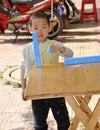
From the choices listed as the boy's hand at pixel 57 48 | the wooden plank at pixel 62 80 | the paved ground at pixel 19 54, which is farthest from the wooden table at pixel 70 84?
the paved ground at pixel 19 54

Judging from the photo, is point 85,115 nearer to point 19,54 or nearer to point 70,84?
point 70,84

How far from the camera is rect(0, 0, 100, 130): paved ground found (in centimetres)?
486

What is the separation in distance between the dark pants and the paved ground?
81 centimetres

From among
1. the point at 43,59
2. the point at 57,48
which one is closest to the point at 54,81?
the point at 57,48

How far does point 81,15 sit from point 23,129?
267 inches

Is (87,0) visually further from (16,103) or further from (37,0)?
(16,103)

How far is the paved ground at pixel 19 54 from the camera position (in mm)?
4863

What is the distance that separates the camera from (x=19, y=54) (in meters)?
8.11

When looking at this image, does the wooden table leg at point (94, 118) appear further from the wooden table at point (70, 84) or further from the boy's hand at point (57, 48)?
the boy's hand at point (57, 48)

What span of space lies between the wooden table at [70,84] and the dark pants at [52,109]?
17cm

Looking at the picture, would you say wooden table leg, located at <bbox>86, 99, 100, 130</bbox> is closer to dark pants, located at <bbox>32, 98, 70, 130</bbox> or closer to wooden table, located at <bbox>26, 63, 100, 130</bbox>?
wooden table, located at <bbox>26, 63, 100, 130</bbox>

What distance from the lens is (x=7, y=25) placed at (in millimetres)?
9320

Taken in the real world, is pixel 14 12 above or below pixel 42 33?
below

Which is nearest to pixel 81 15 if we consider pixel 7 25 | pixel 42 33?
pixel 7 25
